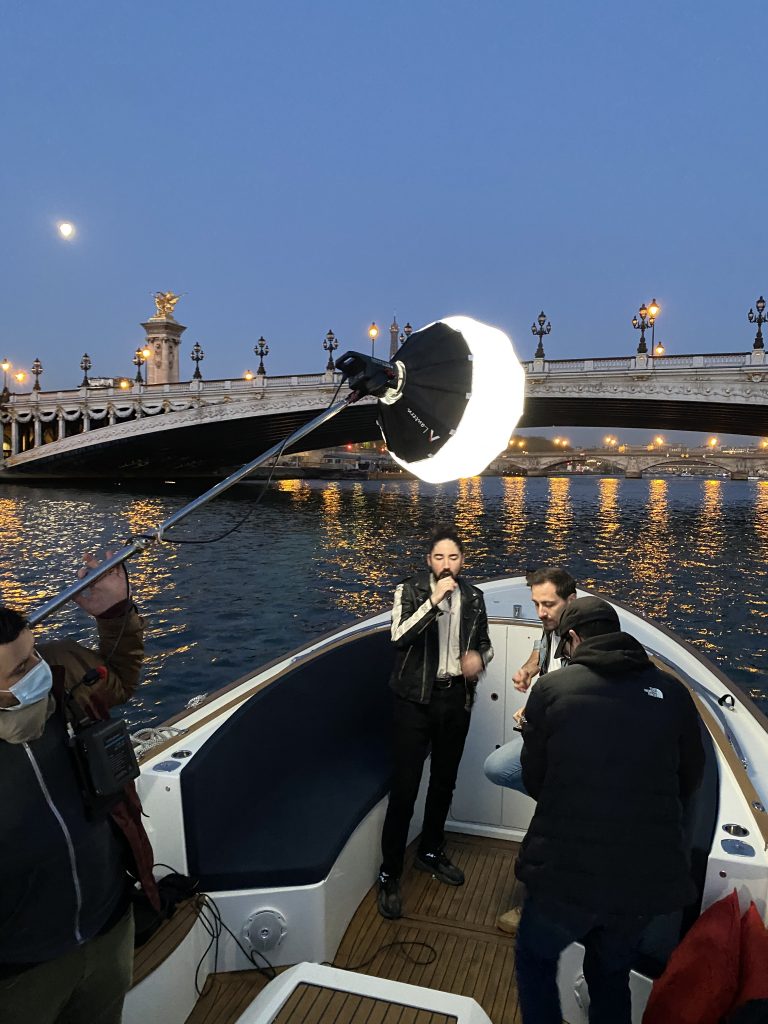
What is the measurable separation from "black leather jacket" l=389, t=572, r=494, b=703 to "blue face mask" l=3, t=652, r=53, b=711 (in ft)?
6.81

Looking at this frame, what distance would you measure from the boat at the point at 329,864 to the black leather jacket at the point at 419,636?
2.47 feet

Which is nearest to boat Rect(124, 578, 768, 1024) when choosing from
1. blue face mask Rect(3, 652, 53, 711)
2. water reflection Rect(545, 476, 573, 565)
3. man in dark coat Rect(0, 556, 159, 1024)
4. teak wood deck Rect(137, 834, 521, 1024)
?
teak wood deck Rect(137, 834, 521, 1024)

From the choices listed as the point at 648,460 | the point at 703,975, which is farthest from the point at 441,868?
the point at 648,460

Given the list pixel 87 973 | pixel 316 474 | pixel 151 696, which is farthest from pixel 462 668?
pixel 316 474

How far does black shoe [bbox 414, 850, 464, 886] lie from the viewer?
4176 mm

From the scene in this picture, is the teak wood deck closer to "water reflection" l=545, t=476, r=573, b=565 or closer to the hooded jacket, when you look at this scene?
the hooded jacket

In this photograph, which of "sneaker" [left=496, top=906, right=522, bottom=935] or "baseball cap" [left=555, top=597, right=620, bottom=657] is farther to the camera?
"sneaker" [left=496, top=906, right=522, bottom=935]

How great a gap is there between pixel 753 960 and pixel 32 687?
8.74 ft

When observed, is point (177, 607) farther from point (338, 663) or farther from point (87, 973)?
point (87, 973)

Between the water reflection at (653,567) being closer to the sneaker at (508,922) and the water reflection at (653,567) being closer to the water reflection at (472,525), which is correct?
the water reflection at (472,525)

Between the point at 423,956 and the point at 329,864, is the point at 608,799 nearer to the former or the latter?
the point at 329,864

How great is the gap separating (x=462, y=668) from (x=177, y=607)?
582 inches


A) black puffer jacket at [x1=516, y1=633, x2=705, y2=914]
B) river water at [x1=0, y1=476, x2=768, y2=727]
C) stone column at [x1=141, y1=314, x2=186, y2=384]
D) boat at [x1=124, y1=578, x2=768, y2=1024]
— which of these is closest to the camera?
black puffer jacket at [x1=516, y1=633, x2=705, y2=914]

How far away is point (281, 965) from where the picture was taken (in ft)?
10.9
